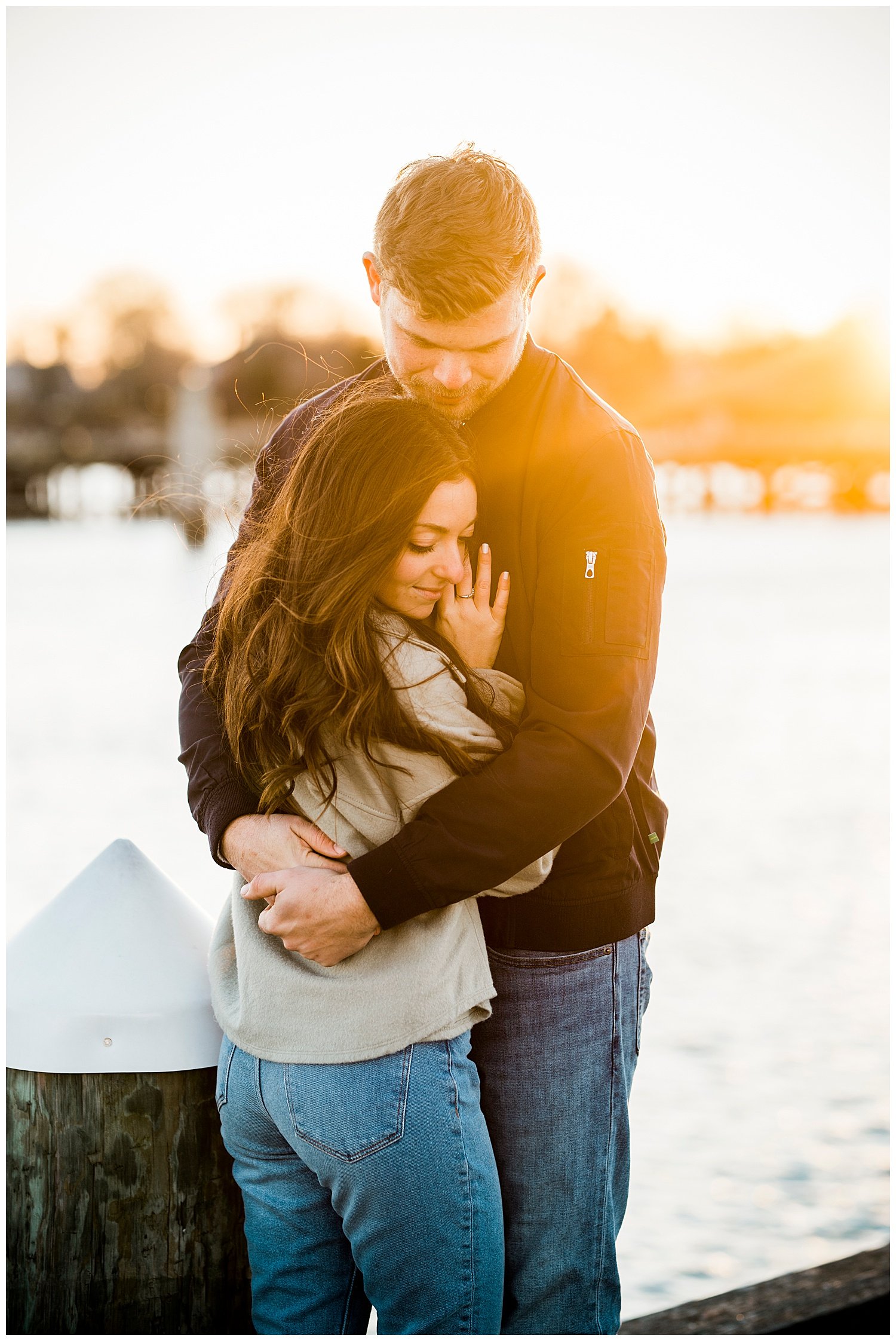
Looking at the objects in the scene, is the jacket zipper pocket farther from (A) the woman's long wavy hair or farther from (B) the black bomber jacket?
(A) the woman's long wavy hair

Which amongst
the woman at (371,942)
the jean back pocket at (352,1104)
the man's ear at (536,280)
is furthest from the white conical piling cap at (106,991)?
the man's ear at (536,280)

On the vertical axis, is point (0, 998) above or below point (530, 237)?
below

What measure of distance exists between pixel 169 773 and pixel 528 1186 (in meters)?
13.0

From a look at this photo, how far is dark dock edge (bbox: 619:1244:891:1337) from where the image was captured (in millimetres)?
2922

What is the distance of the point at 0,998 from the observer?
6.58 ft

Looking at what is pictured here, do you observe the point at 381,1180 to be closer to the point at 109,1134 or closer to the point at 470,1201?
the point at 470,1201

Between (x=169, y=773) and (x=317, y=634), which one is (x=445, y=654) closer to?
(x=317, y=634)

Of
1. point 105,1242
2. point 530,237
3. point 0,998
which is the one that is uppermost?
point 530,237

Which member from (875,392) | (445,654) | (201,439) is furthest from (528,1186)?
(201,439)

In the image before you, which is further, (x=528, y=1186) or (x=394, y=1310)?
(x=528, y=1186)

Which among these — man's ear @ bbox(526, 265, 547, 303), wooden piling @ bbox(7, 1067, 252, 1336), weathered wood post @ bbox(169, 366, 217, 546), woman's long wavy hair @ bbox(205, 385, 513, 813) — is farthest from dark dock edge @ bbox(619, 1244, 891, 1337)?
weathered wood post @ bbox(169, 366, 217, 546)

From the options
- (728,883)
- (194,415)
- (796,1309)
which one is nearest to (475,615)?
(796,1309)

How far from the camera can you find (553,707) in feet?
6.03

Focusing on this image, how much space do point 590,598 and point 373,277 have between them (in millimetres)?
652
